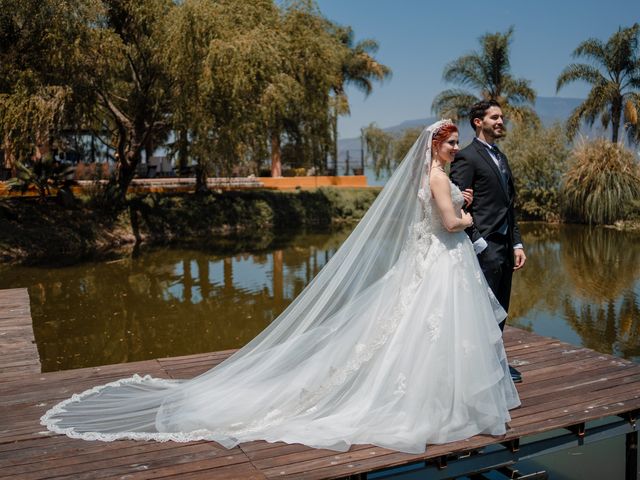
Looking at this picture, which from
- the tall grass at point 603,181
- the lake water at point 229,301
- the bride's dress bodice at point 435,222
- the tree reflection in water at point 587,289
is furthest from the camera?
the tall grass at point 603,181

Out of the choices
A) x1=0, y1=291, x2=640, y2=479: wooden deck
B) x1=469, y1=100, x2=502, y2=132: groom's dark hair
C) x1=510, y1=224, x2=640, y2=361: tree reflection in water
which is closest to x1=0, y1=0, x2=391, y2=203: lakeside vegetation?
x1=510, y1=224, x2=640, y2=361: tree reflection in water

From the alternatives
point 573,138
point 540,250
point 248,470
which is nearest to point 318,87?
point 540,250

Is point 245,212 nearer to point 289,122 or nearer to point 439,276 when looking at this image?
point 289,122

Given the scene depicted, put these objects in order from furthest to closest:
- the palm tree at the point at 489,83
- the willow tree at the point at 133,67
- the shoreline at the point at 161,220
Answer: the palm tree at the point at 489,83, the shoreline at the point at 161,220, the willow tree at the point at 133,67

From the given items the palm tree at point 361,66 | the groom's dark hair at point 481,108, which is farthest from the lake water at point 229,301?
the palm tree at point 361,66

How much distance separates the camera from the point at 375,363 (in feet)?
12.7

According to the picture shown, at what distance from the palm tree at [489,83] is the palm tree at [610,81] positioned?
5.83ft

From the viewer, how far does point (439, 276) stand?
398cm

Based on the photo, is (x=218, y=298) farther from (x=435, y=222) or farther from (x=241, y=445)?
(x=241, y=445)

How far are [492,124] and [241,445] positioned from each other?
2.48m

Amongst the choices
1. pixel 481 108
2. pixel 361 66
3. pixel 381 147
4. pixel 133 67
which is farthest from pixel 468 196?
pixel 381 147

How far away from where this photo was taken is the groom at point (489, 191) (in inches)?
169

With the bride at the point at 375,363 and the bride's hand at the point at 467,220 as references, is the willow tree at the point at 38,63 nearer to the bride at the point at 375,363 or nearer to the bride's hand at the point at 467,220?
the bride at the point at 375,363

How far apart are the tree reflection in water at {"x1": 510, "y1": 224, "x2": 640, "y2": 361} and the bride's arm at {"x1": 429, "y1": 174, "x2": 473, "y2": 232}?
14.7ft
